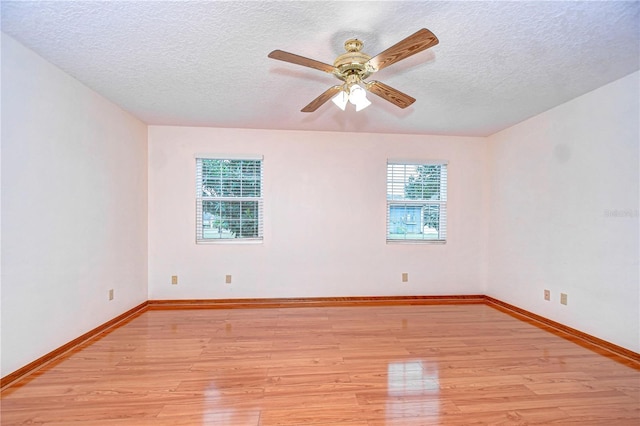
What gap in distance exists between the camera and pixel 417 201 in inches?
161

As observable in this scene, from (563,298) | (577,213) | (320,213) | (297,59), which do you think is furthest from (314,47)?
(563,298)

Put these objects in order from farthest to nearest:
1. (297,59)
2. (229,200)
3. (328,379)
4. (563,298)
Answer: (229,200) → (563,298) → (328,379) → (297,59)

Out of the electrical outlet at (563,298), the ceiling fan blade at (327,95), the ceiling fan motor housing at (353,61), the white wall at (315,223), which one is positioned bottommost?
the electrical outlet at (563,298)

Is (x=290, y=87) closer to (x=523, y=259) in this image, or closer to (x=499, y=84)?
(x=499, y=84)

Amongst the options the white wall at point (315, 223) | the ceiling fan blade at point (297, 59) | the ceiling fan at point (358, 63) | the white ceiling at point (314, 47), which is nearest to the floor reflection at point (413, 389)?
the white wall at point (315, 223)

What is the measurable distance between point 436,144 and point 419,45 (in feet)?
9.30

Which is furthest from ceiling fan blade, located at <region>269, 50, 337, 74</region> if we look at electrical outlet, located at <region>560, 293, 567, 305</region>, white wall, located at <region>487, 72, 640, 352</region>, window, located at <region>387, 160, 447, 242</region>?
electrical outlet, located at <region>560, 293, 567, 305</region>

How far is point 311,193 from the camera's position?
3.92 m

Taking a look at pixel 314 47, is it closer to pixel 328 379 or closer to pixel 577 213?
pixel 328 379

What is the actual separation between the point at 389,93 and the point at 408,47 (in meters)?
0.53

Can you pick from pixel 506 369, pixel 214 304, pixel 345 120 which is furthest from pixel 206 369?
pixel 345 120

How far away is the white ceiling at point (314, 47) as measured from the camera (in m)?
1.62

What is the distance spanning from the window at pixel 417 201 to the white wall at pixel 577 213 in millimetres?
758

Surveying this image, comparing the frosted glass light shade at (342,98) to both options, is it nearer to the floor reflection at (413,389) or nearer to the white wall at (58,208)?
the floor reflection at (413,389)
